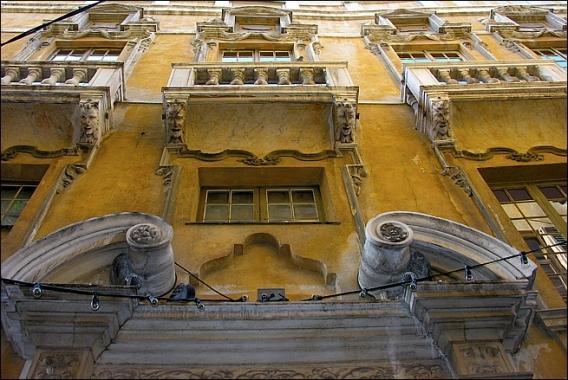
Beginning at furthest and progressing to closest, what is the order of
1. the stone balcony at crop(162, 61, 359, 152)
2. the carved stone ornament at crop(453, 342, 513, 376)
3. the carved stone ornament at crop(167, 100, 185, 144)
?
the stone balcony at crop(162, 61, 359, 152)
the carved stone ornament at crop(167, 100, 185, 144)
the carved stone ornament at crop(453, 342, 513, 376)

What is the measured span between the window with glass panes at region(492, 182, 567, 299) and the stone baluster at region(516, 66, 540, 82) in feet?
8.31

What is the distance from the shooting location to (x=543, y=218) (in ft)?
25.6

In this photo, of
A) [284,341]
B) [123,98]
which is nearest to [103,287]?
[284,341]

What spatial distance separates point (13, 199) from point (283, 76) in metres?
4.95

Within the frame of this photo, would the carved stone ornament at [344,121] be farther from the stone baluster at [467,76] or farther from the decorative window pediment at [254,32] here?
the decorative window pediment at [254,32]

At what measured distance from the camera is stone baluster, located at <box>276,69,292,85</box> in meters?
10.1

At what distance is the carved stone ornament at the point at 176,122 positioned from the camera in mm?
8820

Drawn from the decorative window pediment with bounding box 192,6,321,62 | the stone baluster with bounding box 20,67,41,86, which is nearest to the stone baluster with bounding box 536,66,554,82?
the decorative window pediment with bounding box 192,6,321,62

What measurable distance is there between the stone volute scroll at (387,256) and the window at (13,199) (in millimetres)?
4673

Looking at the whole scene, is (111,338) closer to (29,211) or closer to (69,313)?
(69,313)

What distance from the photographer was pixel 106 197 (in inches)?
300

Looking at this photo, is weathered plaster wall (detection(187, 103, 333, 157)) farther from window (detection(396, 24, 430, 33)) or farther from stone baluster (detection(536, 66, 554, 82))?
window (detection(396, 24, 430, 33))

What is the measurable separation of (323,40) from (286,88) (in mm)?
5696

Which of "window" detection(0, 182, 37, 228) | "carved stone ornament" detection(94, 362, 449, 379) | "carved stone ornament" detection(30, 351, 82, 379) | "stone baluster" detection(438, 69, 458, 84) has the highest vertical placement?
"stone baluster" detection(438, 69, 458, 84)
